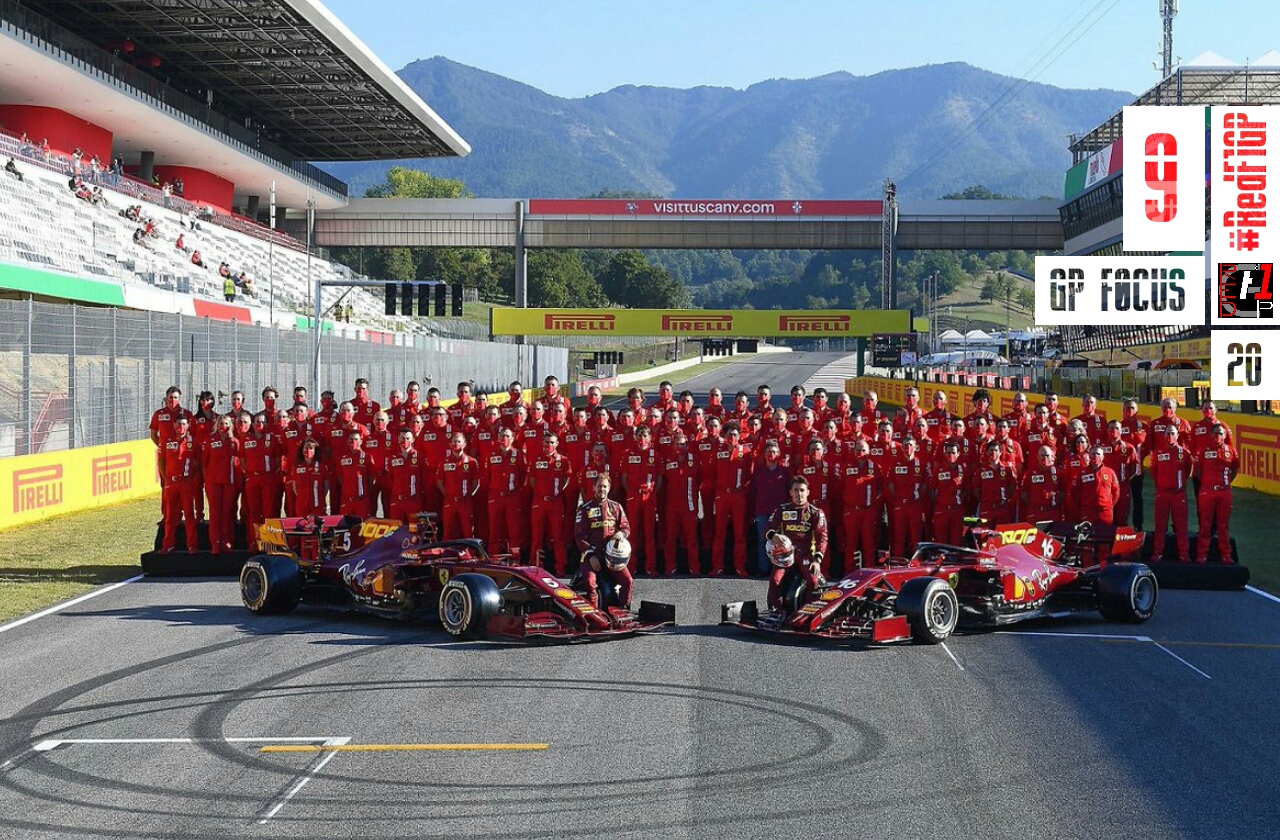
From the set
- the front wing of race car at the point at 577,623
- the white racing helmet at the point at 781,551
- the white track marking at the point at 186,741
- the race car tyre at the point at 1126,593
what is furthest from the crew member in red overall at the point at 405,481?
the race car tyre at the point at 1126,593

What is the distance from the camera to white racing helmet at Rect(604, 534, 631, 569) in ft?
45.2

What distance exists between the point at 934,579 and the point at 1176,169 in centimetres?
3247

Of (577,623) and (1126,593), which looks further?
(1126,593)

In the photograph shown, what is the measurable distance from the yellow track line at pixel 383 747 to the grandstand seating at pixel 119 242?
2372cm

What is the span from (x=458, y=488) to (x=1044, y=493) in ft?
23.2

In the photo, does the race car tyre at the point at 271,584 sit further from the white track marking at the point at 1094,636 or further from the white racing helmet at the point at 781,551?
the white track marking at the point at 1094,636

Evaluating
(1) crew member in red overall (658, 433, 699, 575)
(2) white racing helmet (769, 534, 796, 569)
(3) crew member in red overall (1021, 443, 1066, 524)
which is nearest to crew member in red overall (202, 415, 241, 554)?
(1) crew member in red overall (658, 433, 699, 575)

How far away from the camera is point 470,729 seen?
Answer: 990 centimetres

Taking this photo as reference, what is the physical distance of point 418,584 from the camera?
13836 millimetres

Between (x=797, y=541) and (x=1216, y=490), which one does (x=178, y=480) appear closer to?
(x=797, y=541)

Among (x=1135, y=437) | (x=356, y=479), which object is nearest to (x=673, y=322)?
(x=1135, y=437)

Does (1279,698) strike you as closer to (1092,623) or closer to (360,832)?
(1092,623)

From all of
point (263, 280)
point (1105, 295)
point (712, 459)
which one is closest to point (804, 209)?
point (1105, 295)

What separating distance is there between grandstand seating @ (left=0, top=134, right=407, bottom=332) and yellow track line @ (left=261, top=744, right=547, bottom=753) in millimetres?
23719
